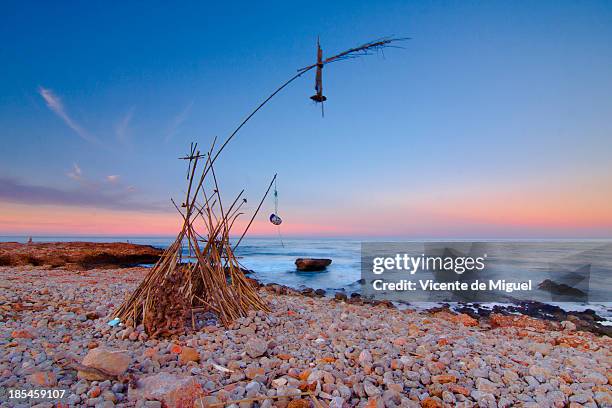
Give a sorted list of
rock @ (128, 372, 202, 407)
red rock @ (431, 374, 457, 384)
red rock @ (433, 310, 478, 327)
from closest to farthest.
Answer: rock @ (128, 372, 202, 407) < red rock @ (431, 374, 457, 384) < red rock @ (433, 310, 478, 327)

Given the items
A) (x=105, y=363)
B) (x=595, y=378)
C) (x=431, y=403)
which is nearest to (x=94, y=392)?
(x=105, y=363)

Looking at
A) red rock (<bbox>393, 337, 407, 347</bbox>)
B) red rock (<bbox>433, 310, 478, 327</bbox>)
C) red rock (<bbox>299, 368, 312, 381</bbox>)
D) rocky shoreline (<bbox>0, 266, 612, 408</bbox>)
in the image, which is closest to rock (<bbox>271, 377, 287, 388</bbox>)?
rocky shoreline (<bbox>0, 266, 612, 408</bbox>)

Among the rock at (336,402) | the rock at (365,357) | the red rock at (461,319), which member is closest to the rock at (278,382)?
the rock at (336,402)

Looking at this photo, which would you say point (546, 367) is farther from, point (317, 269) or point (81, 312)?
point (317, 269)

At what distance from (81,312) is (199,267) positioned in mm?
1524

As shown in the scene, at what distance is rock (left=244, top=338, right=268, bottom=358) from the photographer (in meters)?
2.93

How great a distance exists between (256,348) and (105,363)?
44.4 inches

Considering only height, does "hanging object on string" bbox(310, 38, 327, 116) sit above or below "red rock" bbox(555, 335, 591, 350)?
above

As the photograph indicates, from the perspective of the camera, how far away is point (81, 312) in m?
4.13

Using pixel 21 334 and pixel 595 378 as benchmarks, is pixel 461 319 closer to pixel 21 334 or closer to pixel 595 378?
pixel 595 378

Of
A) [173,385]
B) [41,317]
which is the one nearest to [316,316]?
[173,385]

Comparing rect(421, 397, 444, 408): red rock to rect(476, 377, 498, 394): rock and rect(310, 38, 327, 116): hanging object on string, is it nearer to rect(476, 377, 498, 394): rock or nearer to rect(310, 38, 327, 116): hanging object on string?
rect(476, 377, 498, 394): rock

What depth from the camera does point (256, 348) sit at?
2.97 m

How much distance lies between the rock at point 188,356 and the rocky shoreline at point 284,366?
1 centimetres
